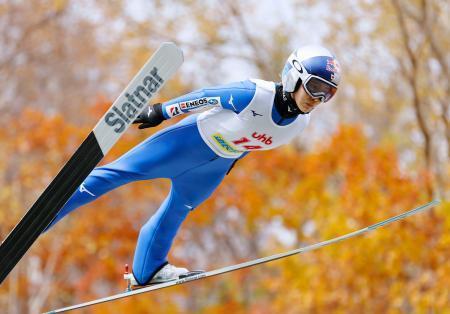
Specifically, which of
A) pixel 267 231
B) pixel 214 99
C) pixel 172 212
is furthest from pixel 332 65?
pixel 267 231

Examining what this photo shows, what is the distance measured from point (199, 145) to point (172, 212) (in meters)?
0.47

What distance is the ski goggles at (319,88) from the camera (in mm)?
3963

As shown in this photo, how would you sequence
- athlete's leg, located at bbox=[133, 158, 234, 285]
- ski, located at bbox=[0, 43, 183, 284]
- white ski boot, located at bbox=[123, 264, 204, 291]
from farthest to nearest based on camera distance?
white ski boot, located at bbox=[123, 264, 204, 291] → athlete's leg, located at bbox=[133, 158, 234, 285] → ski, located at bbox=[0, 43, 183, 284]

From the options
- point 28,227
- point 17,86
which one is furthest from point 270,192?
point 28,227

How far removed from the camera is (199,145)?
4359mm

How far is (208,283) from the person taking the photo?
19875 millimetres

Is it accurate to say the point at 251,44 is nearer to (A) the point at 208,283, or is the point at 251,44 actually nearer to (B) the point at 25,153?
(B) the point at 25,153

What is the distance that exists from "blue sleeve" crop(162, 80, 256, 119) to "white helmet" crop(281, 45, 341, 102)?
25cm

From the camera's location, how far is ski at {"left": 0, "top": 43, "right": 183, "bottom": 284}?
11.8 feet

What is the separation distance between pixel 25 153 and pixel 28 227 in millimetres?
12585

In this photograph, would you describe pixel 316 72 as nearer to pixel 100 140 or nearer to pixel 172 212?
pixel 100 140

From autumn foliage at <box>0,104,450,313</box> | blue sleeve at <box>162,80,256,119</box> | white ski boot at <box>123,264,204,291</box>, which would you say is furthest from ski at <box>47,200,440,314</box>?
autumn foliage at <box>0,104,450,313</box>

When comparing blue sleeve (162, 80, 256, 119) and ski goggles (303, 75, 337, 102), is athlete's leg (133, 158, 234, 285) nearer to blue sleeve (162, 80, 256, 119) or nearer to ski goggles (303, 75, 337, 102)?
blue sleeve (162, 80, 256, 119)

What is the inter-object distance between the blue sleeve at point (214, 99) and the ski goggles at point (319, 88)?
300mm
